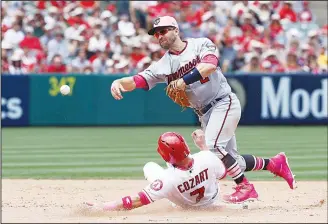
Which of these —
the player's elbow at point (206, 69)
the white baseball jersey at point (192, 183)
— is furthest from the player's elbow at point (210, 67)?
the white baseball jersey at point (192, 183)

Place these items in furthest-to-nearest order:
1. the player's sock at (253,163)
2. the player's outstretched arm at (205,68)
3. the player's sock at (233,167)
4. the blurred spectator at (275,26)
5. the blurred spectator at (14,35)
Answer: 1. the blurred spectator at (275,26)
2. the blurred spectator at (14,35)
3. the player's sock at (253,163)
4. the player's sock at (233,167)
5. the player's outstretched arm at (205,68)

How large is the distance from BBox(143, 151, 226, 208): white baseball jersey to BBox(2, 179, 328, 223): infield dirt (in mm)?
120

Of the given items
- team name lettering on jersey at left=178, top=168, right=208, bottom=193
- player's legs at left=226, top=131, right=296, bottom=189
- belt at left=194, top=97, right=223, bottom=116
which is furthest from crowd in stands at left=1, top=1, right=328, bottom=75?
team name lettering on jersey at left=178, top=168, right=208, bottom=193

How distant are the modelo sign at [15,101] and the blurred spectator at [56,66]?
2.07ft

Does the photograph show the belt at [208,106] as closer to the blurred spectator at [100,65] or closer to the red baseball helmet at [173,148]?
the red baseball helmet at [173,148]

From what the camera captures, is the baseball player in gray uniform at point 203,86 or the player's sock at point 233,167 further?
the player's sock at point 233,167

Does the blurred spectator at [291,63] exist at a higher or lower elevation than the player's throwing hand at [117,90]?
lower

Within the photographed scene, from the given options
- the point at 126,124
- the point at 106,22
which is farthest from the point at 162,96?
the point at 106,22

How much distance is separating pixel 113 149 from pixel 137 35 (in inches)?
257

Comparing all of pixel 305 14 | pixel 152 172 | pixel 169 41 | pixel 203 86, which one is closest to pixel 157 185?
pixel 152 172

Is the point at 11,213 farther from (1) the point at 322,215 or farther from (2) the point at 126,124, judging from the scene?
(2) the point at 126,124

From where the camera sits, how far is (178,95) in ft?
25.3

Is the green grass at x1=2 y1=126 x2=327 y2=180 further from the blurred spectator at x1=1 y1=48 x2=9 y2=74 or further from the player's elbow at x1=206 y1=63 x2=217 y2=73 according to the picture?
the player's elbow at x1=206 y1=63 x2=217 y2=73

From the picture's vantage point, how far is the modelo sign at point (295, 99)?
→ 18094 mm
